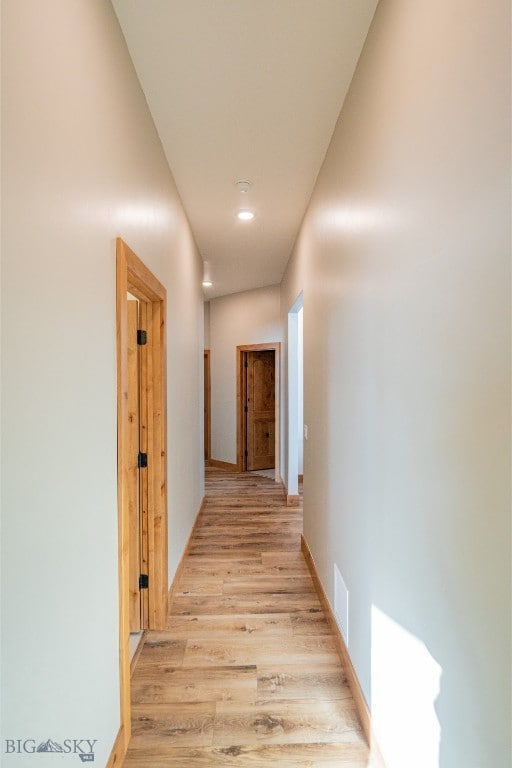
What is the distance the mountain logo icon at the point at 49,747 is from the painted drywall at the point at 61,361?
0.6 inches

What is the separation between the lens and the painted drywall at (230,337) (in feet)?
20.4

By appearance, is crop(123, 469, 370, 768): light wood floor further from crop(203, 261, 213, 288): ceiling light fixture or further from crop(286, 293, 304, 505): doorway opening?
crop(203, 261, 213, 288): ceiling light fixture

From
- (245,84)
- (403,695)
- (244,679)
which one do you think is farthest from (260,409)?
(403,695)

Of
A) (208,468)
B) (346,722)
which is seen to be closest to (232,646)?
(346,722)

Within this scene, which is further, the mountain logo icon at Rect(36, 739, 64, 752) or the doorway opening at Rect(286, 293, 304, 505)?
the doorway opening at Rect(286, 293, 304, 505)

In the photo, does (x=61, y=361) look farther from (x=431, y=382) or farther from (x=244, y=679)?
(x=244, y=679)

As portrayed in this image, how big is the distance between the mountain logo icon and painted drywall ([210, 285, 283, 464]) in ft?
17.4

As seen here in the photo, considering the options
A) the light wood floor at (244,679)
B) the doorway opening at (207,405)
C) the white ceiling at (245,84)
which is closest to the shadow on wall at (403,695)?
the light wood floor at (244,679)

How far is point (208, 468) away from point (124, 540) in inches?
217

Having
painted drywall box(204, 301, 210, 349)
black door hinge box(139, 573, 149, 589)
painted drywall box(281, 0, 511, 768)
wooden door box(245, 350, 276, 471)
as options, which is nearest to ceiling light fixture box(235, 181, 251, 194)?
painted drywall box(281, 0, 511, 768)

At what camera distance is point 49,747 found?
1024 millimetres

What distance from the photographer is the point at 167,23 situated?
165cm

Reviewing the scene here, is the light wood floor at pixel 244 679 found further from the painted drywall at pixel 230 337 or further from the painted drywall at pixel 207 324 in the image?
the painted drywall at pixel 207 324

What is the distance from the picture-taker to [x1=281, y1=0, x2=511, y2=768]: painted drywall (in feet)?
A: 2.71
